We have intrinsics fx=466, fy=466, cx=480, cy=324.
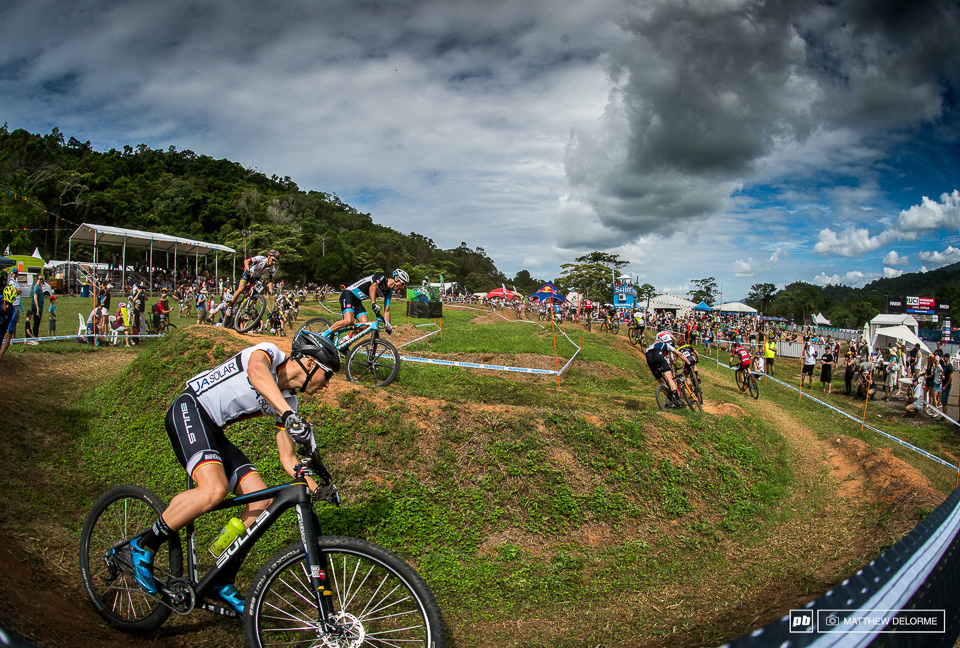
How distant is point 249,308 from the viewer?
36.9ft

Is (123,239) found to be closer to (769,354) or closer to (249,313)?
(249,313)

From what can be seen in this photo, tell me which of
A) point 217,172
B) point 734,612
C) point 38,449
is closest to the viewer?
point 734,612

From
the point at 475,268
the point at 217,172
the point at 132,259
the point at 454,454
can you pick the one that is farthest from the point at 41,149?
the point at 475,268

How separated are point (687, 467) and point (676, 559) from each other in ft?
6.76

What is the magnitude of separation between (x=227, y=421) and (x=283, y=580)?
1342 millimetres

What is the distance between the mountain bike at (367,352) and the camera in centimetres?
932

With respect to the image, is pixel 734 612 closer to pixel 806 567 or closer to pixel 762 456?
pixel 806 567

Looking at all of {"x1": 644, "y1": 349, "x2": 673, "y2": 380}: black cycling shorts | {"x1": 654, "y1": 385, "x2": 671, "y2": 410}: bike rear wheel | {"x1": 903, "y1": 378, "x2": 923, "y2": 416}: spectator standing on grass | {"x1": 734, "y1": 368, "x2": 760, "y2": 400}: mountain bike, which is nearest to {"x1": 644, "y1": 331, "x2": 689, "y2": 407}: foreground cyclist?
{"x1": 644, "y1": 349, "x2": 673, "y2": 380}: black cycling shorts

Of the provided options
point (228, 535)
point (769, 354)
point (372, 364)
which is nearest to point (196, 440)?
point (228, 535)

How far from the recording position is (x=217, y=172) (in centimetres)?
12862

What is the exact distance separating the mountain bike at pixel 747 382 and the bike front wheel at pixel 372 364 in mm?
14867

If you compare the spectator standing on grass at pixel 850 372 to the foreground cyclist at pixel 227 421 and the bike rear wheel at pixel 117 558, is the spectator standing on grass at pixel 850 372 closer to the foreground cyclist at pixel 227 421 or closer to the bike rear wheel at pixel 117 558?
the foreground cyclist at pixel 227 421

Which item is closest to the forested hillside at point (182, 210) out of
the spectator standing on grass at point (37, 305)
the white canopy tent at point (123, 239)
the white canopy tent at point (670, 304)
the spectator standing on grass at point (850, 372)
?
the white canopy tent at point (123, 239)

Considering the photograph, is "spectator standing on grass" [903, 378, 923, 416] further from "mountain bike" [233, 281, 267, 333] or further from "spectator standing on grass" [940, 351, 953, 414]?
"mountain bike" [233, 281, 267, 333]
